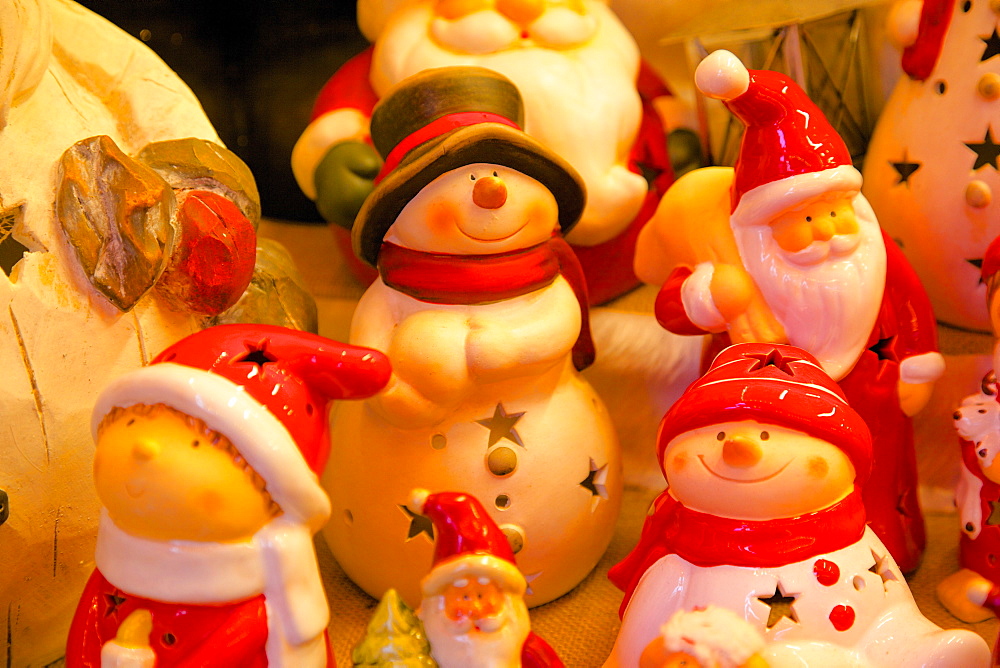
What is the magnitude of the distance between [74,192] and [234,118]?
2.50 feet

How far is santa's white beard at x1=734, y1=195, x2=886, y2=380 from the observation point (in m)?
1.07

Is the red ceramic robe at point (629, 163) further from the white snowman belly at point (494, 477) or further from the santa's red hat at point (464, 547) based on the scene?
the santa's red hat at point (464, 547)

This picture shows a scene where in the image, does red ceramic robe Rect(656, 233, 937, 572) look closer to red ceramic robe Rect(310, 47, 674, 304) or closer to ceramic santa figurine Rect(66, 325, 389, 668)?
red ceramic robe Rect(310, 47, 674, 304)

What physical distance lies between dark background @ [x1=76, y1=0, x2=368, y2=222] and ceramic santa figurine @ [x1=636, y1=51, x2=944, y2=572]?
A: 2.46 ft

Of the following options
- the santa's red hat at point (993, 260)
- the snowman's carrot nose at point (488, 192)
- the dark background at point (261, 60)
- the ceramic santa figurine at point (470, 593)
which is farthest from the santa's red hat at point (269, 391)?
the dark background at point (261, 60)

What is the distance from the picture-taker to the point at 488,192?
1.03 meters

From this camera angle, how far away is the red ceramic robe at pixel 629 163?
1.37 meters

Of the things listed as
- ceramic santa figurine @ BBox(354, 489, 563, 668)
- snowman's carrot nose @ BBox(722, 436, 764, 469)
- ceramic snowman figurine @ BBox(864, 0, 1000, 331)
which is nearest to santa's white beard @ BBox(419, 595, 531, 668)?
ceramic santa figurine @ BBox(354, 489, 563, 668)

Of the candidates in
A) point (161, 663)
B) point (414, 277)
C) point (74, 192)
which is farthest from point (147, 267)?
point (161, 663)

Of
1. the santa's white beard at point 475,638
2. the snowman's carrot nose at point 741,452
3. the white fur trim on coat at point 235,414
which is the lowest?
the santa's white beard at point 475,638

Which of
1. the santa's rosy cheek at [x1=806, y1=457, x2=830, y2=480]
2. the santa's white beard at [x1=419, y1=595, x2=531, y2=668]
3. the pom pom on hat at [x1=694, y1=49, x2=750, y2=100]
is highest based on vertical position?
the pom pom on hat at [x1=694, y1=49, x2=750, y2=100]

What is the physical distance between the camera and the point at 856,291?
3.53 ft

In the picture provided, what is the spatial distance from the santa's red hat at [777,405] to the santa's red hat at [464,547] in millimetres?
195

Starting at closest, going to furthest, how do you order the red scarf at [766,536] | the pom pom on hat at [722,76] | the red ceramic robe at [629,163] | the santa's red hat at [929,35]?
the red scarf at [766,536], the pom pom on hat at [722,76], the santa's red hat at [929,35], the red ceramic robe at [629,163]
